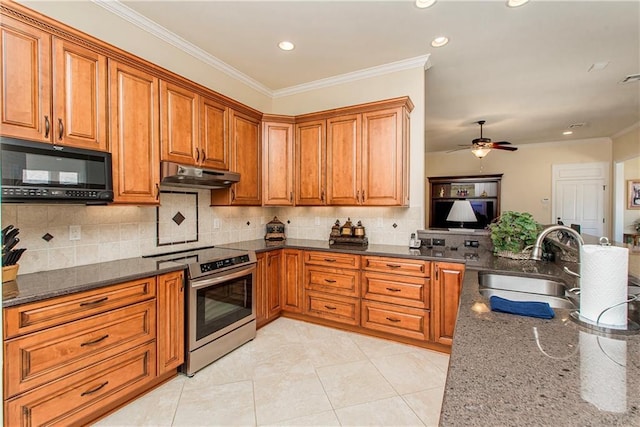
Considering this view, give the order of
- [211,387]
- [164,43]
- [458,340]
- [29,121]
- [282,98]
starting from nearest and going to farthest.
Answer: [458,340]
[29,121]
[211,387]
[164,43]
[282,98]

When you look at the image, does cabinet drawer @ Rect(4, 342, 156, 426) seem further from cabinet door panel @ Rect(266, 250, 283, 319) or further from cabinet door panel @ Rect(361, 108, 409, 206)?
cabinet door panel @ Rect(361, 108, 409, 206)

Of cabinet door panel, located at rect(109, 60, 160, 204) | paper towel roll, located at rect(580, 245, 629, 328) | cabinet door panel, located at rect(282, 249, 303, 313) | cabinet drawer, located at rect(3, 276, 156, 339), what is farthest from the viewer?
cabinet door panel, located at rect(282, 249, 303, 313)

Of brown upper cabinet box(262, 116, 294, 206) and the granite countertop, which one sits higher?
brown upper cabinet box(262, 116, 294, 206)

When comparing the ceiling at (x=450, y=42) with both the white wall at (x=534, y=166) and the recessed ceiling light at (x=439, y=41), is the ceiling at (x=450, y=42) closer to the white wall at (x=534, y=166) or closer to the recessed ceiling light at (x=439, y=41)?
the recessed ceiling light at (x=439, y=41)

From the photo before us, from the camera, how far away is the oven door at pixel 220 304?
2426 millimetres

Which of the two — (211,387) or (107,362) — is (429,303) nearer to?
(211,387)

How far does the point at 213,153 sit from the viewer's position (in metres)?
3.01

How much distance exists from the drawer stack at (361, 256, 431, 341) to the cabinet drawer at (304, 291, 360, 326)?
10 centimetres

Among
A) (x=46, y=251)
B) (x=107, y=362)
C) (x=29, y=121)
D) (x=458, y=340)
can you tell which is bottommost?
(x=107, y=362)

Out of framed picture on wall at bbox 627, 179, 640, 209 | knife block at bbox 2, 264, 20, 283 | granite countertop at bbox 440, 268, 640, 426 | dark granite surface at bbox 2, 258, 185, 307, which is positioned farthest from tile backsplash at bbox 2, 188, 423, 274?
framed picture on wall at bbox 627, 179, 640, 209

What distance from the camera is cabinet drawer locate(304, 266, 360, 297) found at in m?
3.14

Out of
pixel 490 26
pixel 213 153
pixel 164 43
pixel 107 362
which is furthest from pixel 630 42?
pixel 107 362

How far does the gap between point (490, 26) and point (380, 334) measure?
9.99 feet

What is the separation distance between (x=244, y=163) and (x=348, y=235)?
56.5 inches
